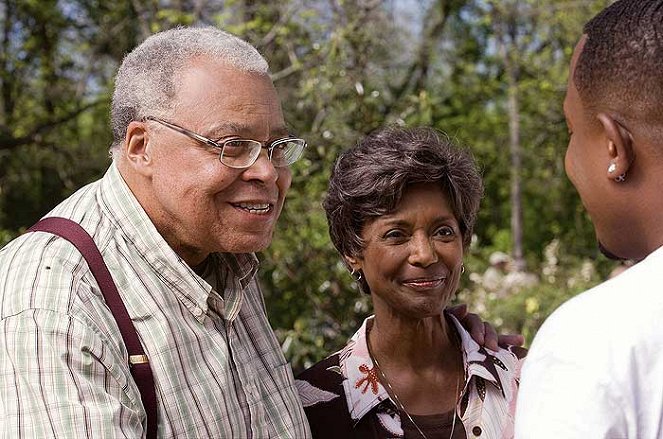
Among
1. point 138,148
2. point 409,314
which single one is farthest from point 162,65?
point 409,314

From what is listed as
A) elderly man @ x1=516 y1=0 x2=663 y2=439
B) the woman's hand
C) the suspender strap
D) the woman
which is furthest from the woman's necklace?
elderly man @ x1=516 y1=0 x2=663 y2=439

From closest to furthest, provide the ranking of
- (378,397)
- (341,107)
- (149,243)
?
(149,243) < (378,397) < (341,107)

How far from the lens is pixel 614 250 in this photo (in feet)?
4.85

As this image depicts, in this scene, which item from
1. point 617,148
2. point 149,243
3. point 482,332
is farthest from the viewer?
point 482,332

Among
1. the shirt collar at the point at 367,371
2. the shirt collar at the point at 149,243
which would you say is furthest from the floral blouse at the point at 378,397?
the shirt collar at the point at 149,243

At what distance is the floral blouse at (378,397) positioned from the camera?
252cm

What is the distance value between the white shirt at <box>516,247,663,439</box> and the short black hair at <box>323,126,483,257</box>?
1332mm

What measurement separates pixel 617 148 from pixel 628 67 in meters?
0.13

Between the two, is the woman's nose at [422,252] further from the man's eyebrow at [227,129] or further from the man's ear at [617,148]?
the man's ear at [617,148]

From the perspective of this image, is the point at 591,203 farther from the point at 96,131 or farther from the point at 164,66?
the point at 96,131

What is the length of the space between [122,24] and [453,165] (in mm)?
7069

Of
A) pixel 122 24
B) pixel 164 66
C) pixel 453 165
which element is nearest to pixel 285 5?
pixel 122 24

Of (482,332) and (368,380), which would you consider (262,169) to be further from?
(482,332)

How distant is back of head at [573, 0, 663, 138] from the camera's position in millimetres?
1382
